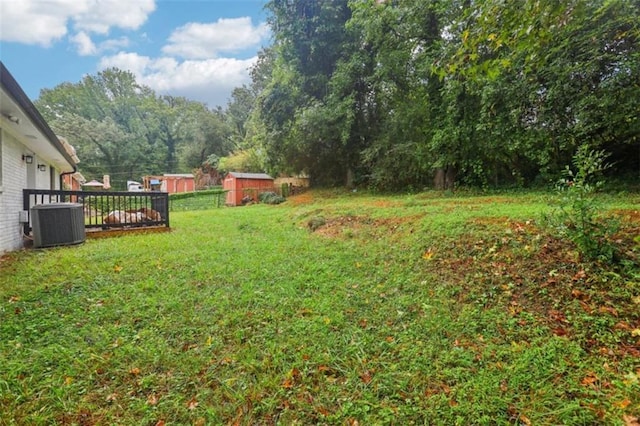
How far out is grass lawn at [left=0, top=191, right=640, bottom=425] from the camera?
1.73m

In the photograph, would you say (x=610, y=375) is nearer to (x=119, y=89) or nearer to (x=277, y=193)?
(x=277, y=193)

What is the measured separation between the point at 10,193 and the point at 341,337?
19.7 ft

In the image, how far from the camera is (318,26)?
12422 millimetres

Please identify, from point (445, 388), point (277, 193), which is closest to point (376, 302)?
point (445, 388)

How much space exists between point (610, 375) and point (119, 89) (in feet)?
159

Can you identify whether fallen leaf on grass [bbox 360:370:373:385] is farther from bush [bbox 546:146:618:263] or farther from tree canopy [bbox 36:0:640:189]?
tree canopy [bbox 36:0:640:189]

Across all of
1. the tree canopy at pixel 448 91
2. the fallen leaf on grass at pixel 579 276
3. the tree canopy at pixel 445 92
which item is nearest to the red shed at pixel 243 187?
the tree canopy at pixel 448 91

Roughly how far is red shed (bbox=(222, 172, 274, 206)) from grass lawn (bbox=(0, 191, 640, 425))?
13.0 meters

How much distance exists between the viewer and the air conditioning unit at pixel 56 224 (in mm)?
5047

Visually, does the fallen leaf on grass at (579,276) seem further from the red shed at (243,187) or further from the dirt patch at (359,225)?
the red shed at (243,187)

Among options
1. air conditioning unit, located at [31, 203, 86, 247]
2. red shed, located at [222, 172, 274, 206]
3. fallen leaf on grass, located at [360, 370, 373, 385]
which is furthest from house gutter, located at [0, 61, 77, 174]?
red shed, located at [222, 172, 274, 206]

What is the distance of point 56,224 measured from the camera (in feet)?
17.1

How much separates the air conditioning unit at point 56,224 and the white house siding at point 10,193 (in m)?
0.27

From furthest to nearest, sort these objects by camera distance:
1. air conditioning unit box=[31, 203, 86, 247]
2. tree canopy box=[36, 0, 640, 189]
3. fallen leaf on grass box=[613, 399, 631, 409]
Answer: air conditioning unit box=[31, 203, 86, 247], tree canopy box=[36, 0, 640, 189], fallen leaf on grass box=[613, 399, 631, 409]
